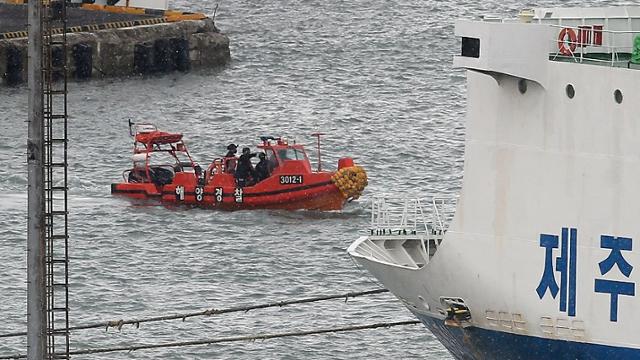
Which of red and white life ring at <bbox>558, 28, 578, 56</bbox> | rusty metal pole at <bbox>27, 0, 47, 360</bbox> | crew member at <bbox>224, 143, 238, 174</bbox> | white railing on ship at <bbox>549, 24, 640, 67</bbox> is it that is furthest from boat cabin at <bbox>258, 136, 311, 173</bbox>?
rusty metal pole at <bbox>27, 0, 47, 360</bbox>

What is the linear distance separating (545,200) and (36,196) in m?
6.59

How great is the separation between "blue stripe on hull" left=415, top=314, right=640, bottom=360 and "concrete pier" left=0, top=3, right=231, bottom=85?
5104cm

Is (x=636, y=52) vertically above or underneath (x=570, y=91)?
above

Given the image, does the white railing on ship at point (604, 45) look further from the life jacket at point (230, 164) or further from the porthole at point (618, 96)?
the life jacket at point (230, 164)

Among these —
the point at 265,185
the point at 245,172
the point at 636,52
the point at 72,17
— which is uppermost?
the point at 636,52

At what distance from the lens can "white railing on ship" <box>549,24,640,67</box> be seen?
24219mm

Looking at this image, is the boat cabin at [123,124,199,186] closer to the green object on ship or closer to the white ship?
the white ship

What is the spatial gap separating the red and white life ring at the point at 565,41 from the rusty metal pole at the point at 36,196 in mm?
6825

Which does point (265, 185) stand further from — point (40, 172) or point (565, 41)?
point (40, 172)

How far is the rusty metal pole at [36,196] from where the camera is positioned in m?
22.2

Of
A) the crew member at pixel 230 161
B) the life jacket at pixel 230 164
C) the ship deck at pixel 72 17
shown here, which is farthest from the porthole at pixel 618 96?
the ship deck at pixel 72 17

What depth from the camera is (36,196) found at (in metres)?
22.5

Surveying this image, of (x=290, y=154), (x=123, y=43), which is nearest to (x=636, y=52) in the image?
(x=290, y=154)

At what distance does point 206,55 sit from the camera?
275 ft
